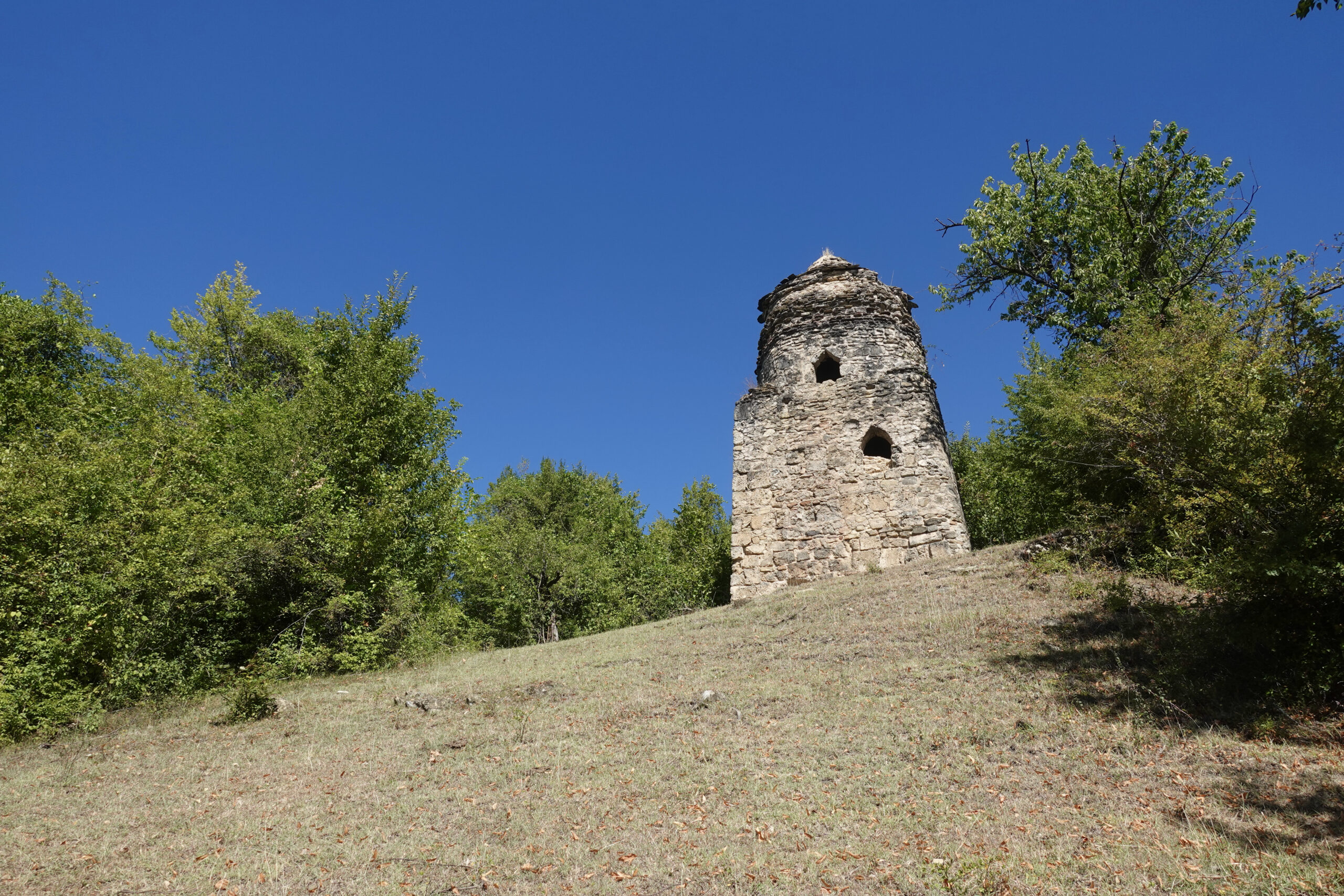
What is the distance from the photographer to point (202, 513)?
38.4 feet

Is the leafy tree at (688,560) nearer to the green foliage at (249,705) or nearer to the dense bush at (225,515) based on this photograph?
the dense bush at (225,515)

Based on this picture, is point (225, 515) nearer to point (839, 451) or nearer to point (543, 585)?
point (839, 451)

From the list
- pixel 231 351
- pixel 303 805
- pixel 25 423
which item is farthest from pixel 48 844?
pixel 231 351

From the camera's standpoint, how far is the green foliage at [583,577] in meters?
24.9

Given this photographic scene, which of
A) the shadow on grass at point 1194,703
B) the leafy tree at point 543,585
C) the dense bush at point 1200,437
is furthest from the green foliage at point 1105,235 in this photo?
the leafy tree at point 543,585

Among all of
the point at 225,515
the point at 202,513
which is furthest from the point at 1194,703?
the point at 225,515

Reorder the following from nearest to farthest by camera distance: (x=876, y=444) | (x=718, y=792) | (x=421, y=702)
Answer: (x=718, y=792) → (x=421, y=702) → (x=876, y=444)

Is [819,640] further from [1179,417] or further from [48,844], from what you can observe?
[48,844]

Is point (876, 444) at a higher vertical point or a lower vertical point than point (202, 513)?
higher

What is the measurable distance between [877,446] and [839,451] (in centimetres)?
132

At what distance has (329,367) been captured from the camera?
1912 cm

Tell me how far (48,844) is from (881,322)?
51.8 ft

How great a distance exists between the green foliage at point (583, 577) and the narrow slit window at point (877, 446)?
305 inches

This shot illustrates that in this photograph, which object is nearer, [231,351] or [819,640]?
[819,640]
